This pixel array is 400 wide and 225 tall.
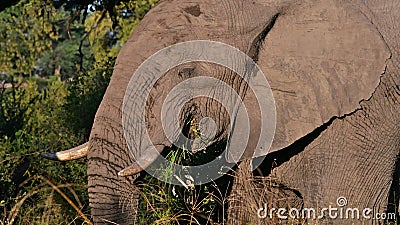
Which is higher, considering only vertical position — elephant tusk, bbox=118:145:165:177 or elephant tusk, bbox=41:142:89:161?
elephant tusk, bbox=41:142:89:161

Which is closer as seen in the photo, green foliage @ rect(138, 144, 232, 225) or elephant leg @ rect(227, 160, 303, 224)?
green foliage @ rect(138, 144, 232, 225)

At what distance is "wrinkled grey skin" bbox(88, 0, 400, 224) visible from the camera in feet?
13.1

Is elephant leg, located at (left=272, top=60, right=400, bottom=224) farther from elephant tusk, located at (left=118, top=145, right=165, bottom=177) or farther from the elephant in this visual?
elephant tusk, located at (left=118, top=145, right=165, bottom=177)

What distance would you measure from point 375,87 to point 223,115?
2.80 ft

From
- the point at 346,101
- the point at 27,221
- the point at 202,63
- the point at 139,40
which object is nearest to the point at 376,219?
the point at 346,101

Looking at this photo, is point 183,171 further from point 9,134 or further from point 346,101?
point 9,134

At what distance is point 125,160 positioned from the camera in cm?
399

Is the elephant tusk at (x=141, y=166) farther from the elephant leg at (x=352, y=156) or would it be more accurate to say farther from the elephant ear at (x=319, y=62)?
the elephant leg at (x=352, y=156)

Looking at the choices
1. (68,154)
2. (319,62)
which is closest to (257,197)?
(319,62)

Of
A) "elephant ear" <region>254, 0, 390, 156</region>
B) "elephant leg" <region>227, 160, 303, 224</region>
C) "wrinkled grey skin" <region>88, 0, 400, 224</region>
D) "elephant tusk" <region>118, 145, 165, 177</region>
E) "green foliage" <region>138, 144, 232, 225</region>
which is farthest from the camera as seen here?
"elephant leg" <region>227, 160, 303, 224</region>

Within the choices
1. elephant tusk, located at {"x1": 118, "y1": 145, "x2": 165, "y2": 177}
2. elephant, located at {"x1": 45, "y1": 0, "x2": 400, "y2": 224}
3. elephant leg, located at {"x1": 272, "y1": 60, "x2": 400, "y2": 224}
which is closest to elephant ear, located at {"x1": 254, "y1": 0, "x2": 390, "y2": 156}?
elephant, located at {"x1": 45, "y1": 0, "x2": 400, "y2": 224}

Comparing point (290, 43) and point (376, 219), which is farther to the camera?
point (376, 219)

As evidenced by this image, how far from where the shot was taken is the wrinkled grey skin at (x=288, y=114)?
3996mm

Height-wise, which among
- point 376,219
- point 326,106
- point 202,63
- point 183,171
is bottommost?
point 376,219
